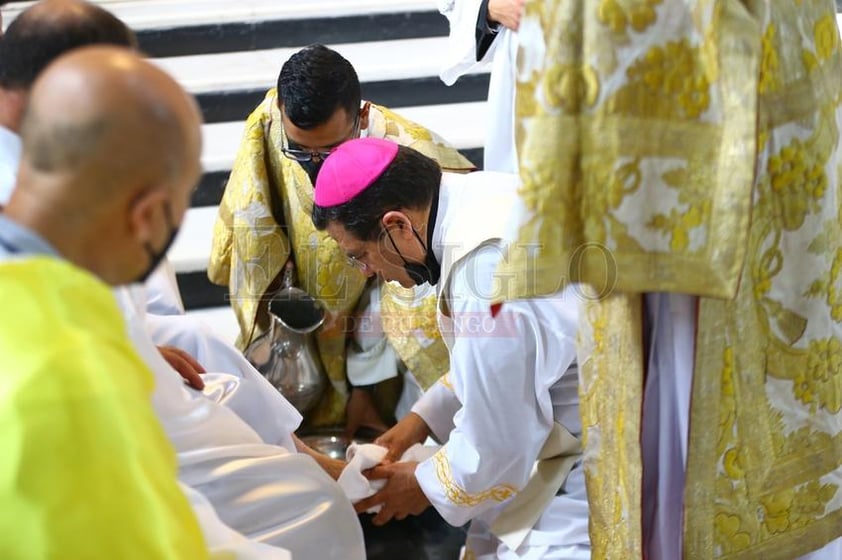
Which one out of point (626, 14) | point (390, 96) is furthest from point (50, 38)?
point (390, 96)

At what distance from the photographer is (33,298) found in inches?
39.0

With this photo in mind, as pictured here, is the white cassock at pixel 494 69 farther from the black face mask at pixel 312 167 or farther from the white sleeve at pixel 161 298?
the white sleeve at pixel 161 298

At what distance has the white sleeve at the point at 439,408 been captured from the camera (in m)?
2.80

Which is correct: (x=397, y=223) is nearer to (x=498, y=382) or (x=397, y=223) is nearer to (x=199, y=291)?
(x=498, y=382)

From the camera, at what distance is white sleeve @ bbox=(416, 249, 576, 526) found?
7.09 ft

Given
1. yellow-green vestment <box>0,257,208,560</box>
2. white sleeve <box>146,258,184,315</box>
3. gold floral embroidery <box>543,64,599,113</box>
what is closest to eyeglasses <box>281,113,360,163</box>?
white sleeve <box>146,258,184,315</box>

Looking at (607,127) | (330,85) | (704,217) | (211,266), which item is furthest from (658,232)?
(211,266)

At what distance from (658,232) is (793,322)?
37 cm

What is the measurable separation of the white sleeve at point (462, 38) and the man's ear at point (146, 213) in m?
2.35

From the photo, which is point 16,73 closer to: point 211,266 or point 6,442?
point 6,442

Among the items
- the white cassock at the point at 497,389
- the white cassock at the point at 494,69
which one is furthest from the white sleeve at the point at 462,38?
the white cassock at the point at 497,389

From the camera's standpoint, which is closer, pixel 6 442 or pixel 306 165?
pixel 6 442

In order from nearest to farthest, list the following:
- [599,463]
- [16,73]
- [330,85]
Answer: [16,73] < [599,463] < [330,85]

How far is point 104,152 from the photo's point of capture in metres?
1.02
